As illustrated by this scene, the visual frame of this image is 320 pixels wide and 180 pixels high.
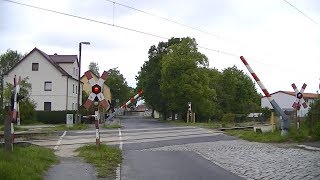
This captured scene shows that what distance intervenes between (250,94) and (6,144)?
295 feet

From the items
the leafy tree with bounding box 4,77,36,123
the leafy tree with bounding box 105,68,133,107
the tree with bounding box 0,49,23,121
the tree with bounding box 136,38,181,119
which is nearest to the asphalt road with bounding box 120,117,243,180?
the leafy tree with bounding box 4,77,36,123

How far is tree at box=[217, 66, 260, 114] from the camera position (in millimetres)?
85800

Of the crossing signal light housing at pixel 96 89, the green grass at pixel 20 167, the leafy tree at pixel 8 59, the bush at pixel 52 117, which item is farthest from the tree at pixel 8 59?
the green grass at pixel 20 167

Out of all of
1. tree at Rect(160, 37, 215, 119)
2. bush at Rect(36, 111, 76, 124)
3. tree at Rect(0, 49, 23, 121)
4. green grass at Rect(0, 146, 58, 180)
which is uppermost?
tree at Rect(0, 49, 23, 121)

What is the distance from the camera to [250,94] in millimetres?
97938

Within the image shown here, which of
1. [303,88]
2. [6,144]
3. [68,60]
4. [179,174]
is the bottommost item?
[179,174]

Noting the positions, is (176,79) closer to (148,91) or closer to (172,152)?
(148,91)

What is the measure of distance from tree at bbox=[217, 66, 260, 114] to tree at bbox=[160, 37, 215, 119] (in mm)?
25356

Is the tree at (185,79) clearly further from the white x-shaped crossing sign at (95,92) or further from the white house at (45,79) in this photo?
the white x-shaped crossing sign at (95,92)

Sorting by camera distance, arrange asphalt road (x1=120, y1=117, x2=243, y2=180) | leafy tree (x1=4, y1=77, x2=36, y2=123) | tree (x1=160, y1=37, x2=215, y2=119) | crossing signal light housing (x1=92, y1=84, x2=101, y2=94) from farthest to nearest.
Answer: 1. tree (x1=160, y1=37, x2=215, y2=119)
2. leafy tree (x1=4, y1=77, x2=36, y2=123)
3. crossing signal light housing (x1=92, y1=84, x2=101, y2=94)
4. asphalt road (x1=120, y1=117, x2=243, y2=180)

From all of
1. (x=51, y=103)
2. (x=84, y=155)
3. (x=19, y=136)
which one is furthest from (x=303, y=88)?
(x=51, y=103)

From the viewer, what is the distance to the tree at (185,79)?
181 feet

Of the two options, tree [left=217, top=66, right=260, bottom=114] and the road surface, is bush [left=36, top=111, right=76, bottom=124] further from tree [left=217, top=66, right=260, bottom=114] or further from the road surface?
tree [left=217, top=66, right=260, bottom=114]

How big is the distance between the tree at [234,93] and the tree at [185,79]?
83.2ft
